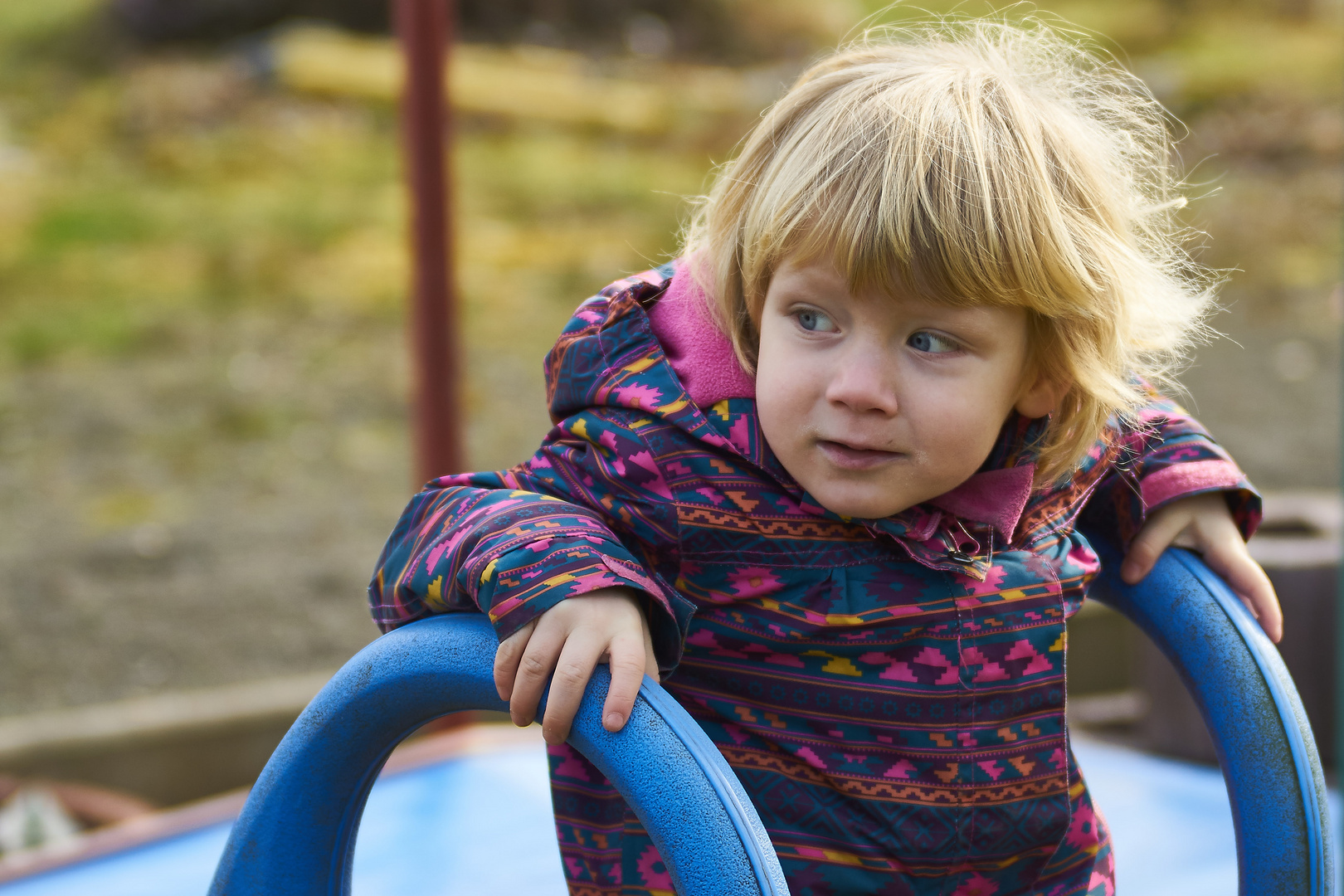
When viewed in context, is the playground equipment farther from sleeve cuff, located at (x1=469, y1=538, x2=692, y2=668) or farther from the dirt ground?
the dirt ground

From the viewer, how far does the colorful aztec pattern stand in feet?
2.67

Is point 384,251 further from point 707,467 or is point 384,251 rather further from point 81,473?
point 707,467

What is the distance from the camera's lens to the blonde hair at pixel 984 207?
2.48 ft

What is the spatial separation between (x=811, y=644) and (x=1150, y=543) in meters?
0.28

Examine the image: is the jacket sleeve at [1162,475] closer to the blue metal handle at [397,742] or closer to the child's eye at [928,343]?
the child's eye at [928,343]

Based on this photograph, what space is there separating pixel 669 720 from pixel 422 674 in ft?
0.51

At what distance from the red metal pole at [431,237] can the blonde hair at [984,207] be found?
0.78 m

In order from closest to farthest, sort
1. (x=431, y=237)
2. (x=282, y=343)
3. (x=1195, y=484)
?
1. (x=1195, y=484)
2. (x=431, y=237)
3. (x=282, y=343)

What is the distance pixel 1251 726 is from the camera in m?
0.87

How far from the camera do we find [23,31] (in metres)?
6.05

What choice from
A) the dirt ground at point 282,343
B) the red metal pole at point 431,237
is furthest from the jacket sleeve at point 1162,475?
the dirt ground at point 282,343

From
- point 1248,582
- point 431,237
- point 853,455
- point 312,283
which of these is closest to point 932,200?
point 853,455

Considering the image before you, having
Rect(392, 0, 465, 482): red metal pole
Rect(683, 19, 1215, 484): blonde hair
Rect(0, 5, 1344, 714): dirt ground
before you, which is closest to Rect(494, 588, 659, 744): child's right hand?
Rect(683, 19, 1215, 484): blonde hair

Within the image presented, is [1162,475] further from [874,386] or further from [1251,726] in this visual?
[874,386]
